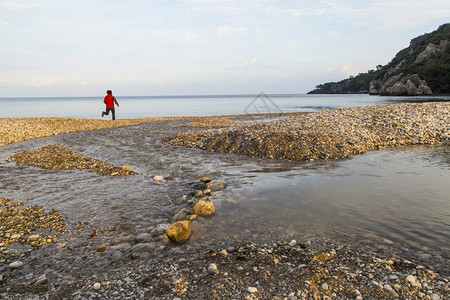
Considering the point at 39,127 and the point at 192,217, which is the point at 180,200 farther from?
the point at 39,127

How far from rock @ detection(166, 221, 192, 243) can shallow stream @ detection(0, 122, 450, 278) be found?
20 centimetres

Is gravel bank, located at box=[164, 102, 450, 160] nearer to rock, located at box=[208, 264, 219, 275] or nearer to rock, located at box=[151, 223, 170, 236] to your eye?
rock, located at box=[151, 223, 170, 236]

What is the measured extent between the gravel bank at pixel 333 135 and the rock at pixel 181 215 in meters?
6.86

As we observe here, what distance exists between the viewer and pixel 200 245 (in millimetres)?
4562

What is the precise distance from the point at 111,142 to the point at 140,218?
1315cm

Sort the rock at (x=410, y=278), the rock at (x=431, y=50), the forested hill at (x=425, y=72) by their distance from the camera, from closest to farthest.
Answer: the rock at (x=410, y=278)
the forested hill at (x=425, y=72)
the rock at (x=431, y=50)

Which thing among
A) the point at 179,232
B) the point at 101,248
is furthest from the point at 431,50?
the point at 101,248

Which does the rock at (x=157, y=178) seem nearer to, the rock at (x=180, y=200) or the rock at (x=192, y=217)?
the rock at (x=180, y=200)

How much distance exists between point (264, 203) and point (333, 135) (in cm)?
838

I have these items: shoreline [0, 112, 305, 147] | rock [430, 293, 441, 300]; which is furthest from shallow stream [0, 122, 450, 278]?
shoreline [0, 112, 305, 147]

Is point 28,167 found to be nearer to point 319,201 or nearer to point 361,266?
point 319,201

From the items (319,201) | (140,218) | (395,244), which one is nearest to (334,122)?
(319,201)

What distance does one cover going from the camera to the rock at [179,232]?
4680 millimetres

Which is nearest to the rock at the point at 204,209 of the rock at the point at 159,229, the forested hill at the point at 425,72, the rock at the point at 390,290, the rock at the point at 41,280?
the rock at the point at 159,229
